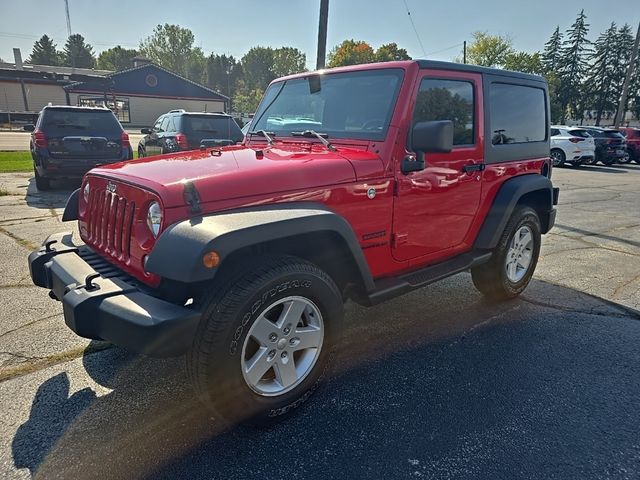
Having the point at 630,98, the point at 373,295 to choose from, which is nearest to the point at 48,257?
the point at 373,295

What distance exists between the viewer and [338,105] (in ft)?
10.9

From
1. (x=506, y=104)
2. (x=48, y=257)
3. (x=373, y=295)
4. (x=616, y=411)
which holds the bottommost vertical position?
(x=616, y=411)

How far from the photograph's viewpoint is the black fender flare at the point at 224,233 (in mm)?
1989

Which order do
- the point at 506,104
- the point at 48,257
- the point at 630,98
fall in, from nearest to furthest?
the point at 48,257 < the point at 506,104 < the point at 630,98

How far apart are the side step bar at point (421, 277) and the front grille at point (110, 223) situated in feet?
4.93

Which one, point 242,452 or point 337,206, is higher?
point 337,206

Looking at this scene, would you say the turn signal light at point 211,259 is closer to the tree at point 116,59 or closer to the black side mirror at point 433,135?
the black side mirror at point 433,135

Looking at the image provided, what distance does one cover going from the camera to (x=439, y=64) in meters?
3.22

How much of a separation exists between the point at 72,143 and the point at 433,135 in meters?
8.50

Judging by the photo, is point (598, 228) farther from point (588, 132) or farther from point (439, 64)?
point (588, 132)

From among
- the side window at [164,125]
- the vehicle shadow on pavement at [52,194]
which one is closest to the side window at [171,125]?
the side window at [164,125]

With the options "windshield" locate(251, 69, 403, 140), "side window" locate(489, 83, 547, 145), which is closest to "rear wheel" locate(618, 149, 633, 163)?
"side window" locate(489, 83, 547, 145)

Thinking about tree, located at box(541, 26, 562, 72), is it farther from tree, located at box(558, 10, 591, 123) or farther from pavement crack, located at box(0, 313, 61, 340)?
pavement crack, located at box(0, 313, 61, 340)

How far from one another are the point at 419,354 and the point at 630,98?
215ft
